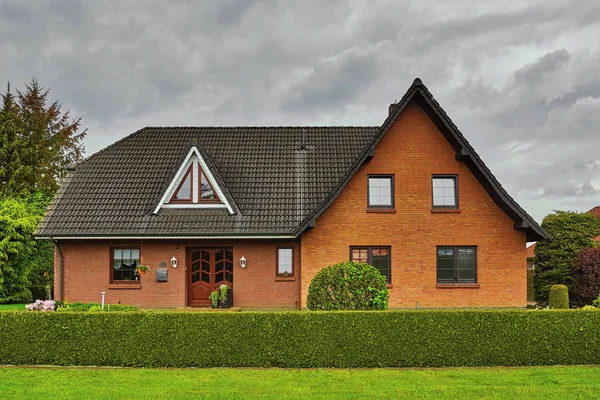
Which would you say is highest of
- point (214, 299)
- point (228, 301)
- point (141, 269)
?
point (141, 269)

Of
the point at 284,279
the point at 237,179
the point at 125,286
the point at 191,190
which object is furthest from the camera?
the point at 237,179

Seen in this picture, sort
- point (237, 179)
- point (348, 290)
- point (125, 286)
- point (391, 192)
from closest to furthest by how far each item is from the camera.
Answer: point (348, 290) < point (391, 192) < point (125, 286) < point (237, 179)

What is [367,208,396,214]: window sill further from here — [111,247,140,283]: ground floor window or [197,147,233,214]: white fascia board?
[111,247,140,283]: ground floor window

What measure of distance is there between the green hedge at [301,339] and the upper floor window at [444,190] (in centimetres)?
747

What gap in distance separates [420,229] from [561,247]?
6832 mm

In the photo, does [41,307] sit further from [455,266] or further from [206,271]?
[455,266]

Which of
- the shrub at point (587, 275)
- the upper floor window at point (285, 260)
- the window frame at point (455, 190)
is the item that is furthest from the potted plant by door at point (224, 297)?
the shrub at point (587, 275)

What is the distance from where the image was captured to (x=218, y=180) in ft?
63.6

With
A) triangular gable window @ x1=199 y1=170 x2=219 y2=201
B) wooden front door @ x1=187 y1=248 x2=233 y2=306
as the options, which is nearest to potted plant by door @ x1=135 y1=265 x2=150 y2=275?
wooden front door @ x1=187 y1=248 x2=233 y2=306

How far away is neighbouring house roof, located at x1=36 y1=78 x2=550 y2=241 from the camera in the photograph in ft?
59.0

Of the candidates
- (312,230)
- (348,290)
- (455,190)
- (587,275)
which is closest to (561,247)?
(587,275)

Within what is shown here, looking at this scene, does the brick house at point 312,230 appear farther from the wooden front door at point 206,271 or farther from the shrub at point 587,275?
the shrub at point 587,275

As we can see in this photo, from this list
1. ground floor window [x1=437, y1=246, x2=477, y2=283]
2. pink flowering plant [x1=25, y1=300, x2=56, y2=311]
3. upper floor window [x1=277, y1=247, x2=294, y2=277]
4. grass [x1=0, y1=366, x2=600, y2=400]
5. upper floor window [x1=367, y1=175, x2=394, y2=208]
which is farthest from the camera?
upper floor window [x1=277, y1=247, x2=294, y2=277]

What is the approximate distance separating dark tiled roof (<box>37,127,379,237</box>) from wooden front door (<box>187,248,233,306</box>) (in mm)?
1330
